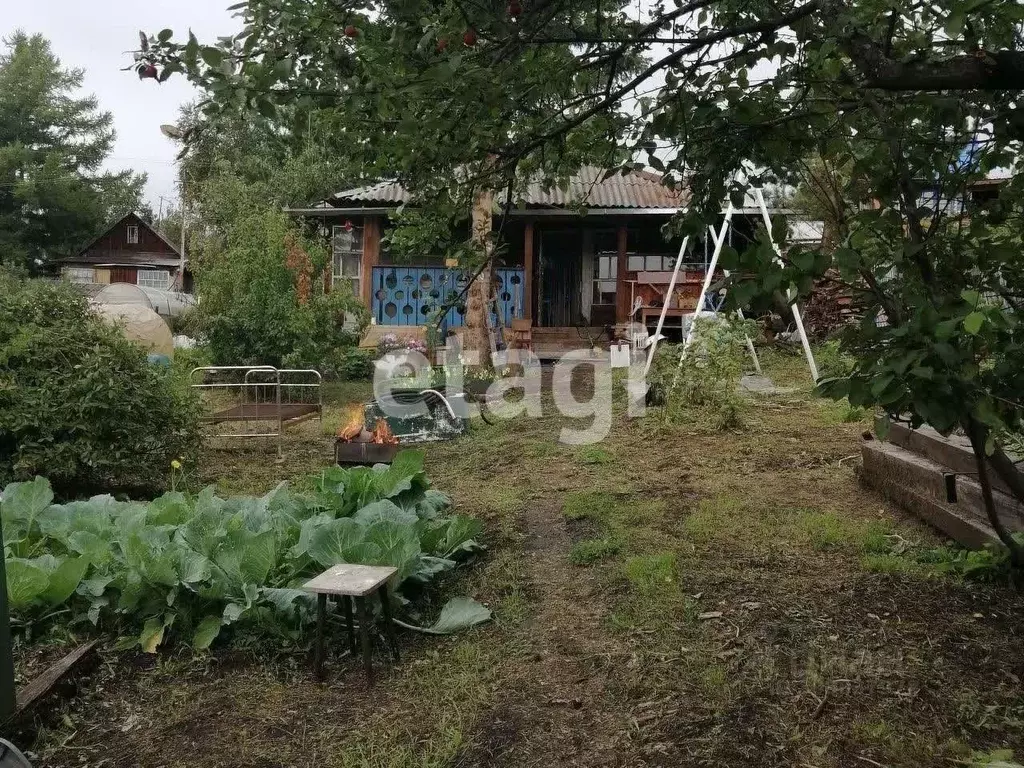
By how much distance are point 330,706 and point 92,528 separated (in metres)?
1.86

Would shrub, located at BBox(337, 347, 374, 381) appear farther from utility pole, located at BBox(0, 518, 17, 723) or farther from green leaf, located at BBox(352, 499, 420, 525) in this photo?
utility pole, located at BBox(0, 518, 17, 723)

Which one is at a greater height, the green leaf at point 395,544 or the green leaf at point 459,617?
the green leaf at point 395,544

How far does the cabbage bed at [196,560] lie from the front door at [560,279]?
13796 mm

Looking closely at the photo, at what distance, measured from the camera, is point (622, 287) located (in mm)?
16703

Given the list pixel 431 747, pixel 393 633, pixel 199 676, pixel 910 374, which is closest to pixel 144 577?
pixel 199 676

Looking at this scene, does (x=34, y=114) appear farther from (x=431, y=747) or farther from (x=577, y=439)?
(x=431, y=747)

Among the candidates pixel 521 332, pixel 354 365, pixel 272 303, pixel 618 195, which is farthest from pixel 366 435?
pixel 618 195

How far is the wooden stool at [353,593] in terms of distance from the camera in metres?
3.23

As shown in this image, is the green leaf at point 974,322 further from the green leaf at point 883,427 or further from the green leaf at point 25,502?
the green leaf at point 25,502

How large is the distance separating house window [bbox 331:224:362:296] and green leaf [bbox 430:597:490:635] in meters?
14.4

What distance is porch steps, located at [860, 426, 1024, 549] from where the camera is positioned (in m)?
4.07

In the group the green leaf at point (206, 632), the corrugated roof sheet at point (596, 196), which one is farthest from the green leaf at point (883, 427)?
the corrugated roof sheet at point (596, 196)

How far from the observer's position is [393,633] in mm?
3570

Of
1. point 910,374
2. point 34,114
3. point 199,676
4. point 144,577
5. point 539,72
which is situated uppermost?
point 34,114
